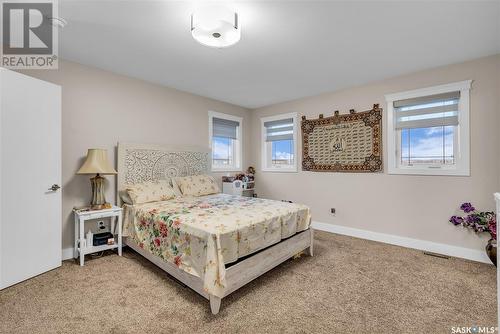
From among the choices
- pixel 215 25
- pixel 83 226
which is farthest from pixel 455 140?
pixel 83 226

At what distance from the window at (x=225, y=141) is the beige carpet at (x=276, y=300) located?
2.56 metres

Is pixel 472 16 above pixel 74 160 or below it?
above

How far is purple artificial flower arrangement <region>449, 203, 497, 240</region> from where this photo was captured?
2668 millimetres

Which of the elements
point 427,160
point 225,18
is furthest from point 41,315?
point 427,160

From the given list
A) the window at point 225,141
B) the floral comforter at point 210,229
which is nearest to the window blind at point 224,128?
the window at point 225,141

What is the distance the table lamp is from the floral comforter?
0.34 metres

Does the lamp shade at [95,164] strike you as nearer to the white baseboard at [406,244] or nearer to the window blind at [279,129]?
the white baseboard at [406,244]

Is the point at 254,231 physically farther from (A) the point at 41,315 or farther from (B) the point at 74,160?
(B) the point at 74,160

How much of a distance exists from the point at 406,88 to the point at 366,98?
536 millimetres

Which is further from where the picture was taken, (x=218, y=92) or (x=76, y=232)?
(x=218, y=92)

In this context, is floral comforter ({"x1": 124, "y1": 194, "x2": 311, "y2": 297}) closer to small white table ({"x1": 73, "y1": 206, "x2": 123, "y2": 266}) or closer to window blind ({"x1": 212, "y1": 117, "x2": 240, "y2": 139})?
small white table ({"x1": 73, "y1": 206, "x2": 123, "y2": 266})

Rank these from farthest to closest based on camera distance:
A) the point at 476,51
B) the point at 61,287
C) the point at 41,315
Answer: the point at 476,51 → the point at 61,287 → the point at 41,315

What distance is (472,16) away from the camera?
6.73ft

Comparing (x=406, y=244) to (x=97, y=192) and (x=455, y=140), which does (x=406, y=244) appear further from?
(x=97, y=192)
